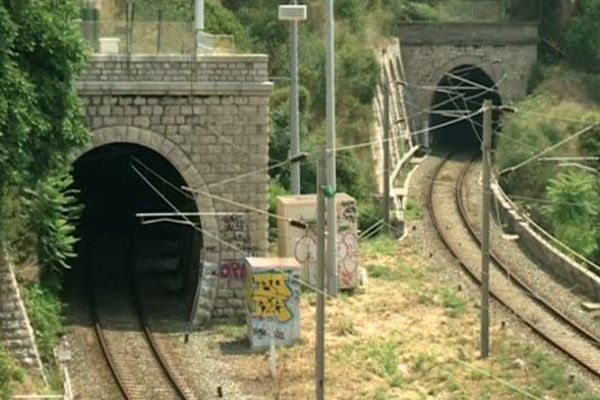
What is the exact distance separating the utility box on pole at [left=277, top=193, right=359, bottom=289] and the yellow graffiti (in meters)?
3.74

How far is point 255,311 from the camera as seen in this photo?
30.9 metres

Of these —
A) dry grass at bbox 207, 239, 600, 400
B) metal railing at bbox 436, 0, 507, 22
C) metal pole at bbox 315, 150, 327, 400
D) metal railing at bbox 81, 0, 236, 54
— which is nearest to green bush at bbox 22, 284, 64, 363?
dry grass at bbox 207, 239, 600, 400

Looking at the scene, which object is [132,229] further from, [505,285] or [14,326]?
[14,326]

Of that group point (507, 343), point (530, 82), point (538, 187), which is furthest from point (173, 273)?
point (530, 82)

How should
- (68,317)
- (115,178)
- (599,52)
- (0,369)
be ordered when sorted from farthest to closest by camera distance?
1. (599,52)
2. (115,178)
3. (68,317)
4. (0,369)

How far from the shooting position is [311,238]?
3562 cm

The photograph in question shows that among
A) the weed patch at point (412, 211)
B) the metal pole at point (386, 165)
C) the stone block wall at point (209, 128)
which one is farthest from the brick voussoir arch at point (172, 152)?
the weed patch at point (412, 211)

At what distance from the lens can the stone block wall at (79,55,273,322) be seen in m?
33.2

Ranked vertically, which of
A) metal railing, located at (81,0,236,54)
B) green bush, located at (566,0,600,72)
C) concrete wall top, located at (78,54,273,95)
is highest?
metal railing, located at (81,0,236,54)

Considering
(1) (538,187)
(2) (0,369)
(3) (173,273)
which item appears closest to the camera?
(2) (0,369)

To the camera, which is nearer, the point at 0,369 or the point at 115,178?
the point at 0,369

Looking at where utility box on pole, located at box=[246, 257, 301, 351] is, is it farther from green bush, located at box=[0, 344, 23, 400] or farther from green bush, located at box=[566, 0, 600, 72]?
green bush, located at box=[566, 0, 600, 72]

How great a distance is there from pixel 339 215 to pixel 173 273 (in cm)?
524

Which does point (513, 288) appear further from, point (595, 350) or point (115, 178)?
point (115, 178)
